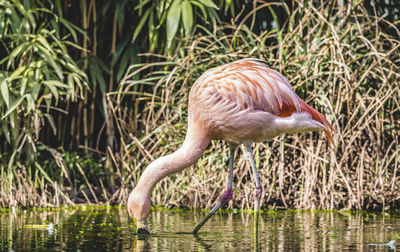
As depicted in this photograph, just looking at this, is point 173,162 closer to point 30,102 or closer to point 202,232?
point 202,232

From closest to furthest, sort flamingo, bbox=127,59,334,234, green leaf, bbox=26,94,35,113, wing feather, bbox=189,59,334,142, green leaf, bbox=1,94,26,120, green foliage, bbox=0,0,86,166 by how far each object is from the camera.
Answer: flamingo, bbox=127,59,334,234, wing feather, bbox=189,59,334,142, green leaf, bbox=1,94,26,120, green leaf, bbox=26,94,35,113, green foliage, bbox=0,0,86,166

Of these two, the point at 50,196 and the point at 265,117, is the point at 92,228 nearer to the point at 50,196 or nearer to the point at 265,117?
the point at 265,117

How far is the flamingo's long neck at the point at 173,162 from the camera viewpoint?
505 cm

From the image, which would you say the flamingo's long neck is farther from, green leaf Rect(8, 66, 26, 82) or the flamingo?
green leaf Rect(8, 66, 26, 82)

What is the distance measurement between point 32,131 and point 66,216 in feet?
4.50

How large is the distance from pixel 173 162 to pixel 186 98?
2272 mm

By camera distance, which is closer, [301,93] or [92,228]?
[92,228]

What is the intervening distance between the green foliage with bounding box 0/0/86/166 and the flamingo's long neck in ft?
8.13

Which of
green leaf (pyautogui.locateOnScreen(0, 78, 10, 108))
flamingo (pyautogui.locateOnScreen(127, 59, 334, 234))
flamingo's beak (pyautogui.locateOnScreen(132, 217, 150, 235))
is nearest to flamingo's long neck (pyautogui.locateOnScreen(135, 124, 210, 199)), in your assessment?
flamingo (pyautogui.locateOnScreen(127, 59, 334, 234))

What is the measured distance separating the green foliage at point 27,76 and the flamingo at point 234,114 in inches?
96.4

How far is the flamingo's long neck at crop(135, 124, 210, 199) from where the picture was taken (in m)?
5.05

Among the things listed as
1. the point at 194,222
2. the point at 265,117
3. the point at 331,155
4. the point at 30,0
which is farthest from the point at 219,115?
the point at 30,0

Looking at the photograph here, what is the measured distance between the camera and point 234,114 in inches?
209

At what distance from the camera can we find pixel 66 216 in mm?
6586
